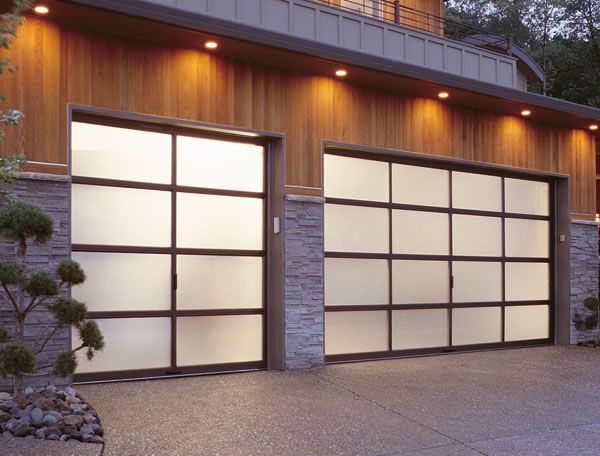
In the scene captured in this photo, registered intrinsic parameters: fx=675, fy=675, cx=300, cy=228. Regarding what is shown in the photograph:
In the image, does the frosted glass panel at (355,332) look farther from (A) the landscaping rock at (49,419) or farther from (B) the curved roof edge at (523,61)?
(B) the curved roof edge at (523,61)

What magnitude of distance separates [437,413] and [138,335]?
362 cm

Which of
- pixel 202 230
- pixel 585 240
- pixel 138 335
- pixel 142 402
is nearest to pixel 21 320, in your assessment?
pixel 142 402

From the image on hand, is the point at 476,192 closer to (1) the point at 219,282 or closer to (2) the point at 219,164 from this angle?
(2) the point at 219,164

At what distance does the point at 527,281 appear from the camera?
12.0 metres

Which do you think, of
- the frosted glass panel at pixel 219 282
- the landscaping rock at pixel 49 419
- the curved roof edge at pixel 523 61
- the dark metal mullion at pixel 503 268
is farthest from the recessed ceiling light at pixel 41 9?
the curved roof edge at pixel 523 61

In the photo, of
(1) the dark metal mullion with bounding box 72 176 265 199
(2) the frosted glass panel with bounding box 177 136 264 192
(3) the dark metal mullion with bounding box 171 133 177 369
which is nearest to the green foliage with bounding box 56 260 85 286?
(1) the dark metal mullion with bounding box 72 176 265 199

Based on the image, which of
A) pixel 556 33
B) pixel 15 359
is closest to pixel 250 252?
pixel 15 359

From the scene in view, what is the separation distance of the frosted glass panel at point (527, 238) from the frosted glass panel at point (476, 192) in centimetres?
52

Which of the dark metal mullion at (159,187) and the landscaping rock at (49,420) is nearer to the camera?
the landscaping rock at (49,420)

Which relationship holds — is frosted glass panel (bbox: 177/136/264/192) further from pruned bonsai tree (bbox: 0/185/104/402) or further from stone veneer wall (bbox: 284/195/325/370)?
pruned bonsai tree (bbox: 0/185/104/402)

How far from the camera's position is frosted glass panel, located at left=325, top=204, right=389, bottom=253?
9695 mm

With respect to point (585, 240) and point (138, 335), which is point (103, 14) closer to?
point (138, 335)

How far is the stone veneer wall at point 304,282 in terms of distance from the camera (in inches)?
350

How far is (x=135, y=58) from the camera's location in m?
7.98
